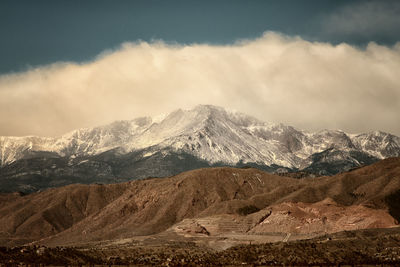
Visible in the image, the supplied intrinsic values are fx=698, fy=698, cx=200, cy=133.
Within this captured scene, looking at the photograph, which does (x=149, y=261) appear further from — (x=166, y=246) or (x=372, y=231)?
(x=372, y=231)

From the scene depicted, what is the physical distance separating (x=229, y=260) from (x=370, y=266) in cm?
3433

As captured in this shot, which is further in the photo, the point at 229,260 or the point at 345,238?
the point at 345,238

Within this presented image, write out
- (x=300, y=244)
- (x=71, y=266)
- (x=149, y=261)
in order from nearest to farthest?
(x=71, y=266) < (x=149, y=261) < (x=300, y=244)

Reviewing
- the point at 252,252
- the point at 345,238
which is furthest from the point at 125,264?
the point at 345,238

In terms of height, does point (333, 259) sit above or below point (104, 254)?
below

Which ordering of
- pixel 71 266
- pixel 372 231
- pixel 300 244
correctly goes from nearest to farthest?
pixel 71 266 < pixel 300 244 < pixel 372 231

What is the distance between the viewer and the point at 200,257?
170m

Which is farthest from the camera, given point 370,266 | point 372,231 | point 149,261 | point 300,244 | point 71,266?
point 372,231

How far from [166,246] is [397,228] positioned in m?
65.1

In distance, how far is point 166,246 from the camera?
198250 millimetres

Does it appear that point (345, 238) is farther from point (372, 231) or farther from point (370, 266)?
point (370, 266)

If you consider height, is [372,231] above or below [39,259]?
below

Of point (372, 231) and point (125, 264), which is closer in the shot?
point (125, 264)

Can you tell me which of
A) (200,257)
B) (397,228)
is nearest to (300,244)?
(200,257)
